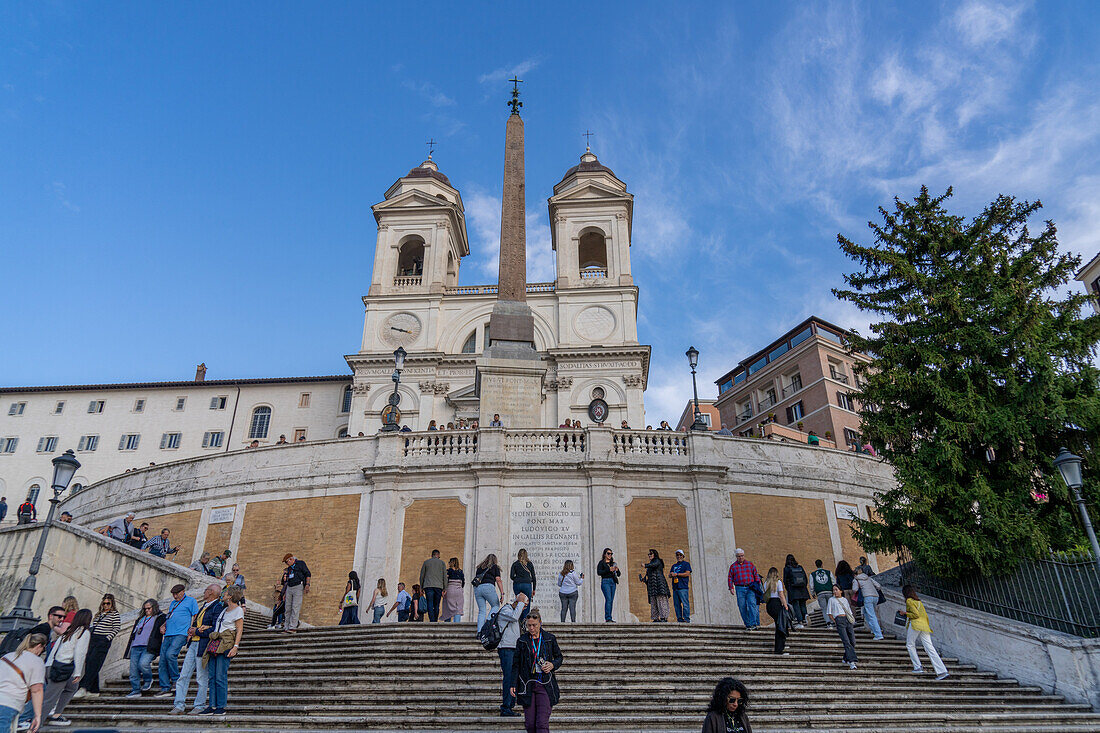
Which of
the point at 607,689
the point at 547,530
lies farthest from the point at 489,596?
the point at 547,530

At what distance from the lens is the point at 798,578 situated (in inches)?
516

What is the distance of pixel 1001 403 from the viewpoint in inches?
558

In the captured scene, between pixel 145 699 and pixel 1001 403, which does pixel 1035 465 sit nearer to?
pixel 1001 403

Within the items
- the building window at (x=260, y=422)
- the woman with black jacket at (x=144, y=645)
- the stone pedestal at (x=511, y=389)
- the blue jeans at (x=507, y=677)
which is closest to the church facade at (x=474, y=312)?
the building window at (x=260, y=422)

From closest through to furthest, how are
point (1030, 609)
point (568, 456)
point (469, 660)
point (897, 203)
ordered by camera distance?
1. point (469, 660)
2. point (1030, 609)
3. point (897, 203)
4. point (568, 456)

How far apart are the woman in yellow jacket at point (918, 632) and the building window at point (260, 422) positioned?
128 feet

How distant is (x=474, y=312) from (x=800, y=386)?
2321 centimetres

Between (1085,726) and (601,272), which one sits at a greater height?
(601,272)

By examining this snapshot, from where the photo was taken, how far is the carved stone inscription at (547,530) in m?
17.9

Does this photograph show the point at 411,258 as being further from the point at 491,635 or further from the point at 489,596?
the point at 491,635

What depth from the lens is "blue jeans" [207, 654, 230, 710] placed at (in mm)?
8969

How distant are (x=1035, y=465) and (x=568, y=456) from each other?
9836mm

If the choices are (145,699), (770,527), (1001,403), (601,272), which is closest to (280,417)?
(601,272)

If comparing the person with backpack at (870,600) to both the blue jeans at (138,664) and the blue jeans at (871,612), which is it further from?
the blue jeans at (138,664)
